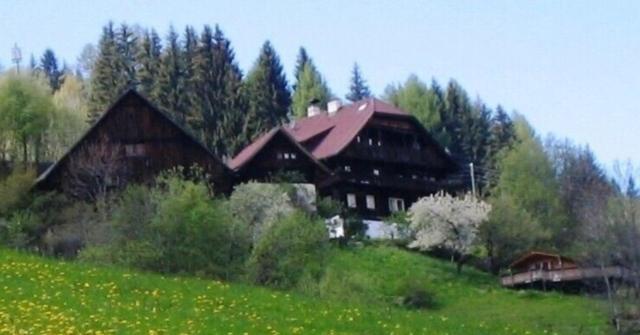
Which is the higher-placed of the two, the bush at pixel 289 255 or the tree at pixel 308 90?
the tree at pixel 308 90

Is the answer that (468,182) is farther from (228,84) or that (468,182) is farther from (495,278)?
(495,278)

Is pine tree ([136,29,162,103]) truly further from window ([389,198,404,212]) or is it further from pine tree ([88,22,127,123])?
window ([389,198,404,212])

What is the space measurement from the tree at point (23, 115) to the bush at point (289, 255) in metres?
38.7

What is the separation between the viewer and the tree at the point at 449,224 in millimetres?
73625

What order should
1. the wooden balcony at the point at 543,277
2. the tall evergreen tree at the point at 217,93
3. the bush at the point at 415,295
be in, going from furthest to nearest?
the tall evergreen tree at the point at 217,93 → the wooden balcony at the point at 543,277 → the bush at the point at 415,295

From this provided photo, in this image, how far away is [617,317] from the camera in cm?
4912

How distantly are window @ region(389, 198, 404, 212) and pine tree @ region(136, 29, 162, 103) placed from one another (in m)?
24.1

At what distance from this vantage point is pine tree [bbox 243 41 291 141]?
10081 centimetres

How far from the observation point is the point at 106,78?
4240 inches

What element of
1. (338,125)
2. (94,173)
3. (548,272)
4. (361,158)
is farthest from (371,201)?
(94,173)

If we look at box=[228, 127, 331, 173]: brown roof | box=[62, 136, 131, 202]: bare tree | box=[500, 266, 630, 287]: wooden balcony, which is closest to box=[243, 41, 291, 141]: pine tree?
box=[228, 127, 331, 173]: brown roof

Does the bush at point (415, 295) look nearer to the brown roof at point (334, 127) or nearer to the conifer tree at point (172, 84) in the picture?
the brown roof at point (334, 127)

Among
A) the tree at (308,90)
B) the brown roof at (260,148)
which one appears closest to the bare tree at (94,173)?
the brown roof at (260,148)

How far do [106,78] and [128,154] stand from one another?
36349mm
